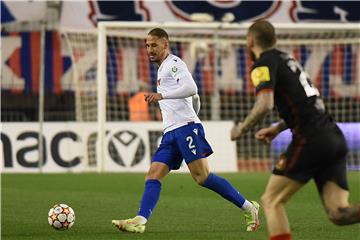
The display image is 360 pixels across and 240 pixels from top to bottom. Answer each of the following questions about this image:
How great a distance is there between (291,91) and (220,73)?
59.1ft

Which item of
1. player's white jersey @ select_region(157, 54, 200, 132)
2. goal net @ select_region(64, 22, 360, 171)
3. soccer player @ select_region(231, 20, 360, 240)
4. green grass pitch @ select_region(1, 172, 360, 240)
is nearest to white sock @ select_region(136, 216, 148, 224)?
green grass pitch @ select_region(1, 172, 360, 240)

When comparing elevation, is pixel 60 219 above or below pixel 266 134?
below

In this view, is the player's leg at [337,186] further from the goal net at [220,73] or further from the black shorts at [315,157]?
the goal net at [220,73]

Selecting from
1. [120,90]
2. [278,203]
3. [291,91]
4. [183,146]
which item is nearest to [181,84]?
[183,146]

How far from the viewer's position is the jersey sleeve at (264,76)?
675cm

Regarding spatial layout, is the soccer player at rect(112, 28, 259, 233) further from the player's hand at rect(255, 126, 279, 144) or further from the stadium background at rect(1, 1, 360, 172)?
the stadium background at rect(1, 1, 360, 172)

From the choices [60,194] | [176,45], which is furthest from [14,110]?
[60,194]

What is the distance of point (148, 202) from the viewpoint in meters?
9.40

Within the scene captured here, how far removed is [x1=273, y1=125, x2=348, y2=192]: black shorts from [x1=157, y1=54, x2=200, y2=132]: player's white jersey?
2855 mm

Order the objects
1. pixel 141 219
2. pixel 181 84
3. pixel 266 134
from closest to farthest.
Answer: pixel 266 134 < pixel 141 219 < pixel 181 84

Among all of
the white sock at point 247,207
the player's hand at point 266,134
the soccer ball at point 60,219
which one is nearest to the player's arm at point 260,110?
the player's hand at point 266,134

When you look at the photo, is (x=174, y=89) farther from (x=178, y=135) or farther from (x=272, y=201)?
(x=272, y=201)

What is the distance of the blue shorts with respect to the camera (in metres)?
9.62

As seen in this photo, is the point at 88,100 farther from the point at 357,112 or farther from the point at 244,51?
the point at 357,112
